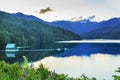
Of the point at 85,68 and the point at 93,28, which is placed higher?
the point at 93,28

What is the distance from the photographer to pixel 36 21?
31031mm

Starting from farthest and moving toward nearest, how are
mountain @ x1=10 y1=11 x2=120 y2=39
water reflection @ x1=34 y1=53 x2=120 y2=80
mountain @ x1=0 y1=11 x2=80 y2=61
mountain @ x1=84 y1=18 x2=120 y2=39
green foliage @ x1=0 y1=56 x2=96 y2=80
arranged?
mountain @ x1=0 y1=11 x2=80 y2=61
mountain @ x1=84 y1=18 x2=120 y2=39
mountain @ x1=10 y1=11 x2=120 y2=39
water reflection @ x1=34 y1=53 x2=120 y2=80
green foliage @ x1=0 y1=56 x2=96 y2=80

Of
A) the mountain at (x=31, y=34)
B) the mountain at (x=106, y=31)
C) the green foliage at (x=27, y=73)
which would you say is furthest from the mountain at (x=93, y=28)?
the green foliage at (x=27, y=73)

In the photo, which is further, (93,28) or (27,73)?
(93,28)

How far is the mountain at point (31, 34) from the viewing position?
30.5 m

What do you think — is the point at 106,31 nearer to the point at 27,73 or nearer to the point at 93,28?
the point at 93,28

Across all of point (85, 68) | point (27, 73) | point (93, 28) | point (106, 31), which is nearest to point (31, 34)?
point (93, 28)

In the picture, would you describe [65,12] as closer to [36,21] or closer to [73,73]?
[36,21]

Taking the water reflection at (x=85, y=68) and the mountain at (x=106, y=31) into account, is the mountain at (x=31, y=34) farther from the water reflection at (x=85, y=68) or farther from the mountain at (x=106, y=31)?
the water reflection at (x=85, y=68)

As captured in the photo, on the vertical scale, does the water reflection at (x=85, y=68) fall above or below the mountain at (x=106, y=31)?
below

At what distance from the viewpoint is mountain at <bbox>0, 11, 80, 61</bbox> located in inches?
1199

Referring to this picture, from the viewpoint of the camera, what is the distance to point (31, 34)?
1271 inches

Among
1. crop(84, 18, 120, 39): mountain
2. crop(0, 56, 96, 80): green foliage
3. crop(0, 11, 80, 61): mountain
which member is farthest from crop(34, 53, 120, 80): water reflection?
crop(0, 56, 96, 80): green foliage

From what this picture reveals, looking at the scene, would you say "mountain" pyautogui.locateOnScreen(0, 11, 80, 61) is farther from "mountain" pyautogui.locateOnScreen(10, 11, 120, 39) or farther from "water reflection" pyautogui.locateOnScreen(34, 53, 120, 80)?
"water reflection" pyautogui.locateOnScreen(34, 53, 120, 80)
